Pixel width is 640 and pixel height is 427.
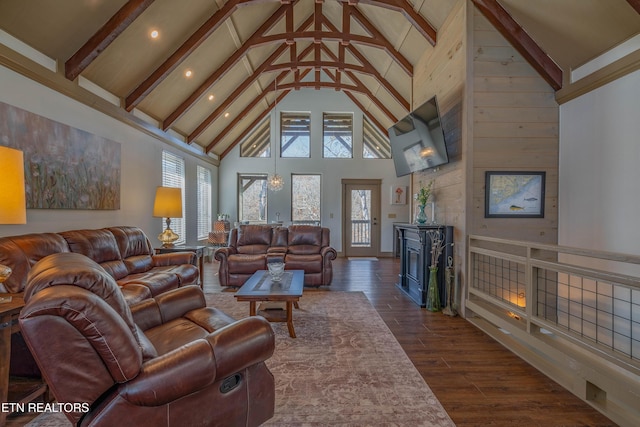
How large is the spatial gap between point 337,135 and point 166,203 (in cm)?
523

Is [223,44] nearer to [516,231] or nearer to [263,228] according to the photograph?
[263,228]

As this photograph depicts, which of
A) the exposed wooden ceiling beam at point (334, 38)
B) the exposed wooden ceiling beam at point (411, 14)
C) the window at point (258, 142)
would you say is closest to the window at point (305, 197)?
the window at point (258, 142)

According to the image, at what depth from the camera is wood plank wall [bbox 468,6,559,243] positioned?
138 inches

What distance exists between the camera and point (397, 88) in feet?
20.0

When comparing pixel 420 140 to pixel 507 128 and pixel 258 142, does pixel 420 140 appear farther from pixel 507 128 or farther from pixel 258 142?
pixel 258 142

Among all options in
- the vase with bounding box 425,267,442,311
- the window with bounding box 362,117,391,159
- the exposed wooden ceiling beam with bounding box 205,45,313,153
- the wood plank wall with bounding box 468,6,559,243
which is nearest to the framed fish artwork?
the wood plank wall with bounding box 468,6,559,243

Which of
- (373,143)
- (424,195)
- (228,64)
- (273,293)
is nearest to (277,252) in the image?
(273,293)

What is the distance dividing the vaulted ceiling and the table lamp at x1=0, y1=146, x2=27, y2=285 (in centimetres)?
178

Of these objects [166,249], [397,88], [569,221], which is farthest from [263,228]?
[569,221]

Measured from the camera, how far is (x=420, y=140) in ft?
14.0

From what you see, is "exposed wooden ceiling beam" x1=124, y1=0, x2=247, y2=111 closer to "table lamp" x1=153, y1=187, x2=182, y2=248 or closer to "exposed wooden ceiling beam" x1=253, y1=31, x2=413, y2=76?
"exposed wooden ceiling beam" x1=253, y1=31, x2=413, y2=76

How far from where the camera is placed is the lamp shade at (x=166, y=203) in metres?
4.32

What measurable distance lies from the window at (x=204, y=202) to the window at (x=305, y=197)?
218 centimetres

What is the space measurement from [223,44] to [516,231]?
16.0 ft
